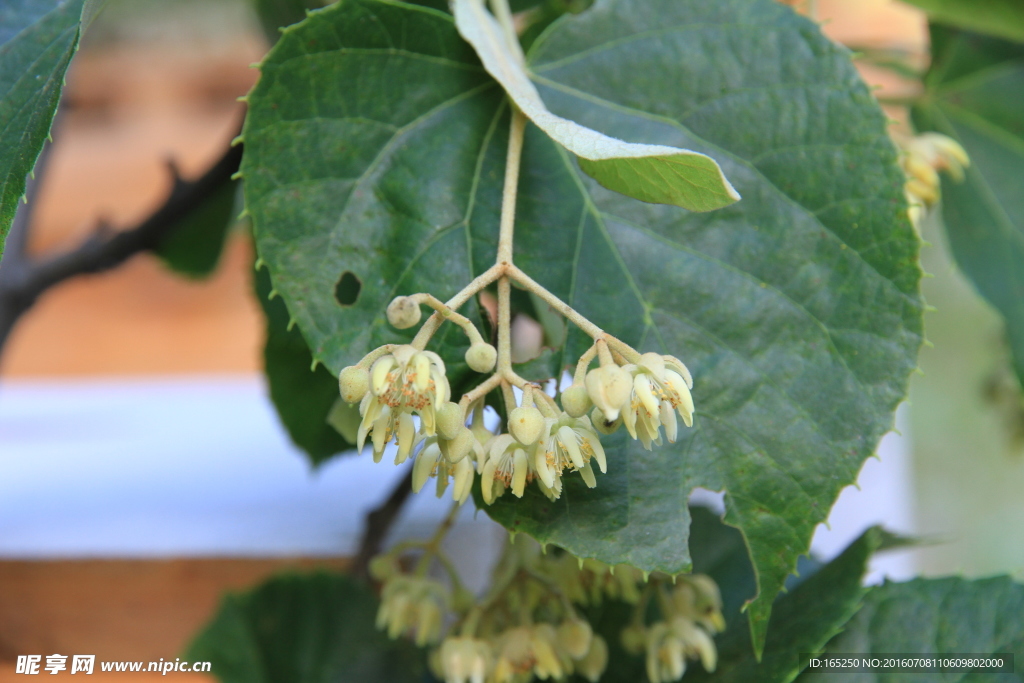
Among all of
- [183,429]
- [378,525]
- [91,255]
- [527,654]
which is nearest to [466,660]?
[527,654]

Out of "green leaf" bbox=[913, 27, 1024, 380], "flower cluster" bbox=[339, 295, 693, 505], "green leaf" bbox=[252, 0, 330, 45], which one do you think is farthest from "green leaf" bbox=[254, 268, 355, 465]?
"green leaf" bbox=[913, 27, 1024, 380]

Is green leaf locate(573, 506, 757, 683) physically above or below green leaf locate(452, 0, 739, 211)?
below

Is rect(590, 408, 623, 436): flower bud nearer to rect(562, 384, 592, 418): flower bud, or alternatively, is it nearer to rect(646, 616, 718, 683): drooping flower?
rect(562, 384, 592, 418): flower bud

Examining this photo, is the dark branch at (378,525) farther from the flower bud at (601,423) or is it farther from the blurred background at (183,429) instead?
the flower bud at (601,423)

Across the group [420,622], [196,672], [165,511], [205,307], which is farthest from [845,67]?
[205,307]

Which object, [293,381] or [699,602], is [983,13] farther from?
[293,381]
